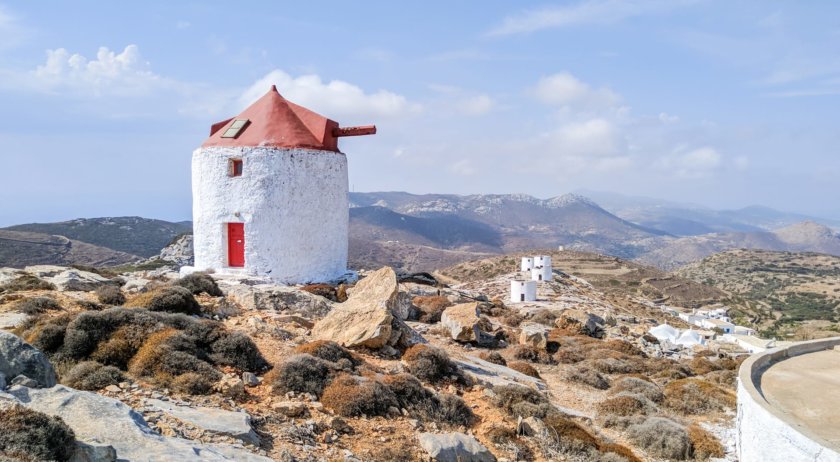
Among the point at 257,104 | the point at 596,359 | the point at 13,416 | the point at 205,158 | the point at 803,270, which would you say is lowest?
the point at 803,270

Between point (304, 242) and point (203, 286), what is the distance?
156 inches

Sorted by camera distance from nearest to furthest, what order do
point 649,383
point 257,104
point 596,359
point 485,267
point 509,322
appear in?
point 649,383 → point 596,359 → point 257,104 → point 509,322 → point 485,267

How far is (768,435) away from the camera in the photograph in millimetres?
7977

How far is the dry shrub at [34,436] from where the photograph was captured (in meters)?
4.50

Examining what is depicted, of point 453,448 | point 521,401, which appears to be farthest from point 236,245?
point 453,448

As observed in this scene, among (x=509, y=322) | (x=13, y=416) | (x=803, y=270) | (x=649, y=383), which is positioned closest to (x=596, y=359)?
(x=649, y=383)

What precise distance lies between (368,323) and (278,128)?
8.95 metres

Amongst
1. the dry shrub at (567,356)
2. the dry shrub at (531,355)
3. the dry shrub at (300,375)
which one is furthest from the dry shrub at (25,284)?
the dry shrub at (567,356)

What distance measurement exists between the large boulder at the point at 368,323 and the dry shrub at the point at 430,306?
4.25 metres

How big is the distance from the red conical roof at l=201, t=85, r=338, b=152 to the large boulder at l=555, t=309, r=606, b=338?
38.9 feet

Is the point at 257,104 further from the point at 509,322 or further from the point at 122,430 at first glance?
the point at 122,430

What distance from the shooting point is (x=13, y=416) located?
4.75 m

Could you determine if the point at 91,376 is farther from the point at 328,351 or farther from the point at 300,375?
the point at 328,351

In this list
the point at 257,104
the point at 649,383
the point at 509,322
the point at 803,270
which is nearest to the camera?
the point at 649,383
